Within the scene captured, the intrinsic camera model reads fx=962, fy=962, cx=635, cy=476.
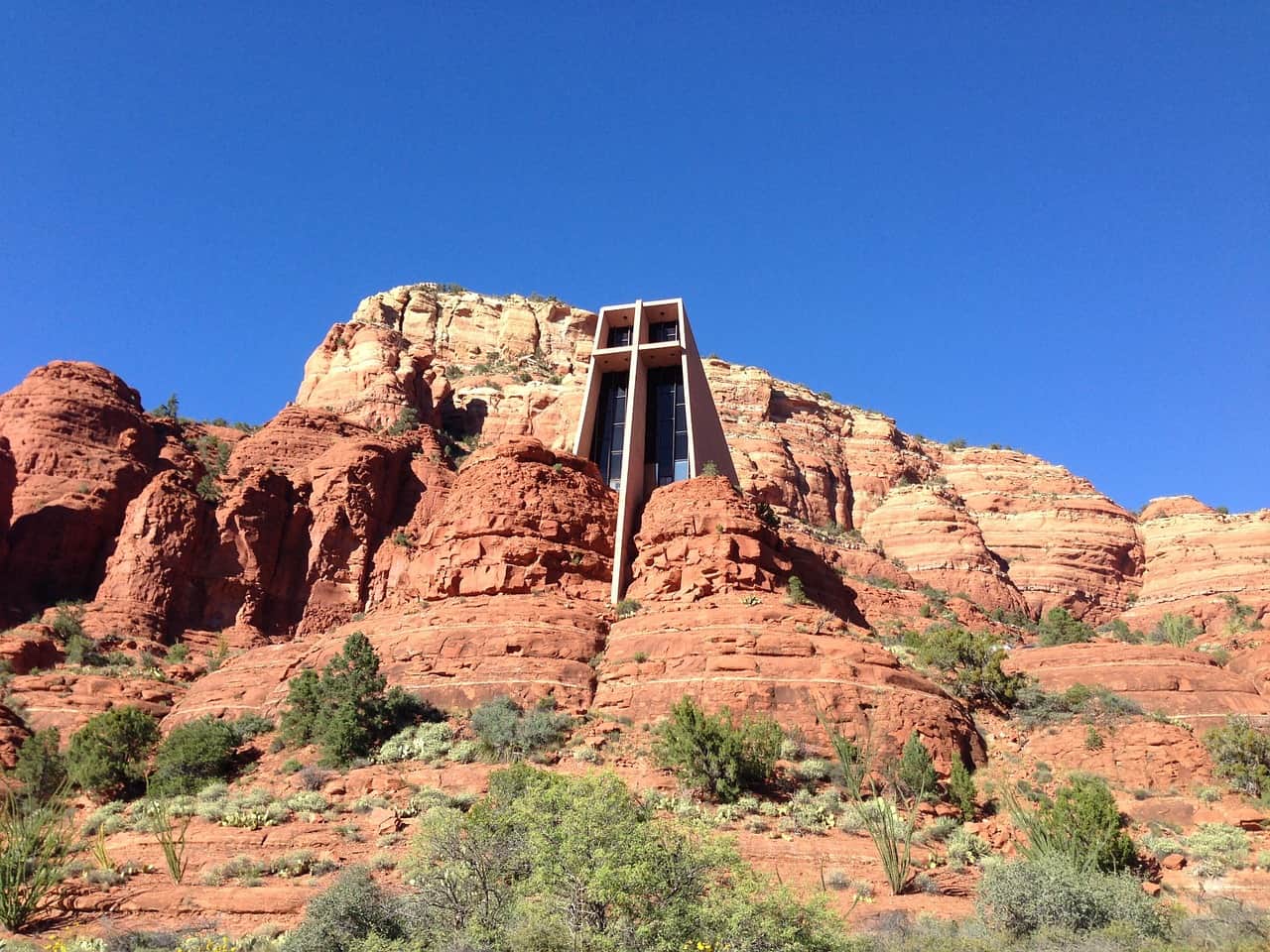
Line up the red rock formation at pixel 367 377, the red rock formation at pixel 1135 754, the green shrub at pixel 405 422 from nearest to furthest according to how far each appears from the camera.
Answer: the red rock formation at pixel 1135 754
the green shrub at pixel 405 422
the red rock formation at pixel 367 377

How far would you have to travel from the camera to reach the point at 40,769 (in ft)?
76.4

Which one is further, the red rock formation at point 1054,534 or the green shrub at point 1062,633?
the red rock formation at point 1054,534

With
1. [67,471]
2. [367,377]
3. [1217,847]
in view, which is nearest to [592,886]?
[1217,847]

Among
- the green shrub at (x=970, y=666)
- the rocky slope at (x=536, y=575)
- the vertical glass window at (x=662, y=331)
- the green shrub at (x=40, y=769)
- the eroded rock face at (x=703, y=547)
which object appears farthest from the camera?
the vertical glass window at (x=662, y=331)

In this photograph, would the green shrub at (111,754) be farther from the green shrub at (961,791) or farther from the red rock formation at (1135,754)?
the red rock formation at (1135,754)

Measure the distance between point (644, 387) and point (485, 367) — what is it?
29582mm

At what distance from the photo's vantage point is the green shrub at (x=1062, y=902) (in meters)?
14.1

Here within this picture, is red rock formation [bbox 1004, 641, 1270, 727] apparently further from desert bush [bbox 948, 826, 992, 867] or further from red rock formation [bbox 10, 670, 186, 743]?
red rock formation [bbox 10, 670, 186, 743]

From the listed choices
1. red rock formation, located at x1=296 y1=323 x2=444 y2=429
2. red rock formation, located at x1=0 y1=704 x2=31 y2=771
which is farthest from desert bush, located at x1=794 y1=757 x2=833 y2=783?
red rock formation, located at x1=296 y1=323 x2=444 y2=429

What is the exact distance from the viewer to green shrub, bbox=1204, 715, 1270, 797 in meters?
21.7

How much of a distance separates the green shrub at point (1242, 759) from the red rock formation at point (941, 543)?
31762 mm

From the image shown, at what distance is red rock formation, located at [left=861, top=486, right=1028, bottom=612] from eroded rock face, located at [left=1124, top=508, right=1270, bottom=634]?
8.38m

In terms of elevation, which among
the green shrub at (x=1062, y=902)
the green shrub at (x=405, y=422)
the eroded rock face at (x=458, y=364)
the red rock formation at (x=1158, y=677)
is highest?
the eroded rock face at (x=458, y=364)

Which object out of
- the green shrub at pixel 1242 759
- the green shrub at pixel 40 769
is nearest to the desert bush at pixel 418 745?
the green shrub at pixel 40 769
